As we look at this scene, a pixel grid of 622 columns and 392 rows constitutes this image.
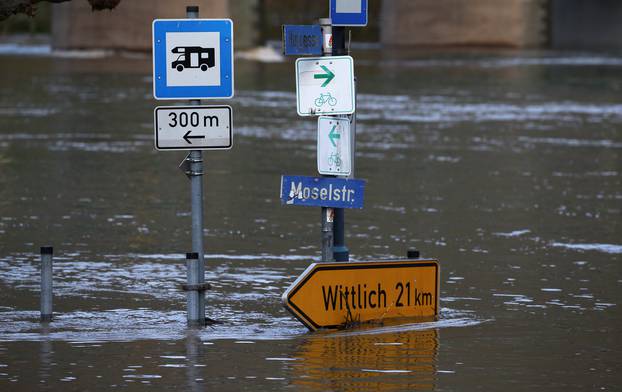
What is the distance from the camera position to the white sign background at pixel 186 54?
1013 centimetres

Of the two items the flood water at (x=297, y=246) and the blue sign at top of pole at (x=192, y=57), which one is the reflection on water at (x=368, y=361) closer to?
the flood water at (x=297, y=246)

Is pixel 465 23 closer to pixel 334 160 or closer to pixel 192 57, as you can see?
pixel 334 160

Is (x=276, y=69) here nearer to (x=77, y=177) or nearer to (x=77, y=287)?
(x=77, y=177)

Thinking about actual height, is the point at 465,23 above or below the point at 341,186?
above

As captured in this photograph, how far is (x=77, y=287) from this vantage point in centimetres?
1206

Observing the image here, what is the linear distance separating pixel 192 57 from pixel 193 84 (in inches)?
7.0

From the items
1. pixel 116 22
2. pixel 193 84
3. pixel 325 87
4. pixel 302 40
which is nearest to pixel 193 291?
pixel 193 84

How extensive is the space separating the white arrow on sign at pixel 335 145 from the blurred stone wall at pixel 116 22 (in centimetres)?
5150

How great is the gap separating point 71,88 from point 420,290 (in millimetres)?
28896

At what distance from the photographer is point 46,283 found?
33.9ft

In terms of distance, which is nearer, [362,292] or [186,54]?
[186,54]

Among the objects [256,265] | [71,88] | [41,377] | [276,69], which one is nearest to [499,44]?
[276,69]

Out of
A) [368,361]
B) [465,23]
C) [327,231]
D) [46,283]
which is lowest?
[368,361]

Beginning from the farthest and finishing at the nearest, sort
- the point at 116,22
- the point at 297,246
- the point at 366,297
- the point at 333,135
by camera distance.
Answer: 1. the point at 116,22
2. the point at 297,246
3. the point at 333,135
4. the point at 366,297
